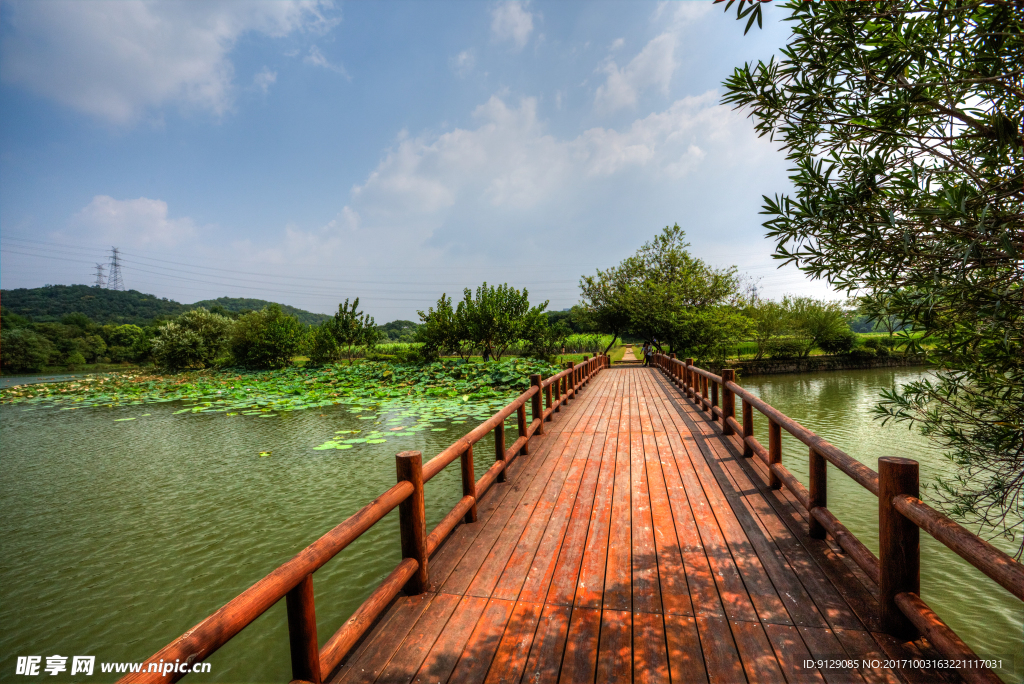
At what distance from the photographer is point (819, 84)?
8.44 ft

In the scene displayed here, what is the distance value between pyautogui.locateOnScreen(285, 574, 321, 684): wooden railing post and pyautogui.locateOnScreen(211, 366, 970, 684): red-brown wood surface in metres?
0.22

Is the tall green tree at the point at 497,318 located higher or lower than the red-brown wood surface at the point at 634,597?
higher

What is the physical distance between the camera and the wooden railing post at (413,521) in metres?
2.27

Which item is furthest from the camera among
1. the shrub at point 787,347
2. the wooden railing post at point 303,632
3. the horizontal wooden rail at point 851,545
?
the shrub at point 787,347

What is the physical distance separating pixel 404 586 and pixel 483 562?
512 millimetres

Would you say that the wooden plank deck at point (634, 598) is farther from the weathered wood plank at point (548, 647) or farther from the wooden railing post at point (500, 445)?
the wooden railing post at point (500, 445)

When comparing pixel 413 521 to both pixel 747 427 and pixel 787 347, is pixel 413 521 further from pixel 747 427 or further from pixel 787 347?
pixel 787 347

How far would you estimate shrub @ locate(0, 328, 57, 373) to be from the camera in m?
33.7

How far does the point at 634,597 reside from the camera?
2193mm

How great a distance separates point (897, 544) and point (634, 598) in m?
1.18

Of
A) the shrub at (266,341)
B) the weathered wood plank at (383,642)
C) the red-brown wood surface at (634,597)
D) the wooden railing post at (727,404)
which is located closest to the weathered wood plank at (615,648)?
the red-brown wood surface at (634,597)

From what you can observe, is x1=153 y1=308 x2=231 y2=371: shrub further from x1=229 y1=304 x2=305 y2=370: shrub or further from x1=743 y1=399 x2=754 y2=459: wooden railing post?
x1=743 y1=399 x2=754 y2=459: wooden railing post

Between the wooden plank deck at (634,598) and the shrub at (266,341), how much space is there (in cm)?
2629

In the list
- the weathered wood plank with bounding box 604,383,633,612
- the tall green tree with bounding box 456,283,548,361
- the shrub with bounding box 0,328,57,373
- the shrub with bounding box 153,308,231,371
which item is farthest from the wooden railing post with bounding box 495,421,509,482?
the shrub with bounding box 0,328,57,373
